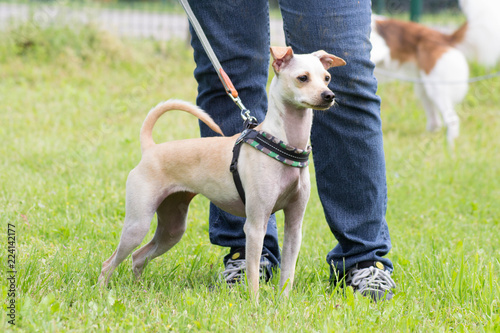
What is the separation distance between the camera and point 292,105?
7.04ft

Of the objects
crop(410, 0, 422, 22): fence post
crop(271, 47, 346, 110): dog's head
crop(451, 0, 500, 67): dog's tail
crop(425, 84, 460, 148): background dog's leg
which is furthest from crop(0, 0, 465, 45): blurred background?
crop(271, 47, 346, 110): dog's head

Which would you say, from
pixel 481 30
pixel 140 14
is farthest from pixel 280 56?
pixel 140 14

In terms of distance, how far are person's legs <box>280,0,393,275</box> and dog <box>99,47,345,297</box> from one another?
0.49 ft

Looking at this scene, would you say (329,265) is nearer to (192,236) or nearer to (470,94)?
(192,236)

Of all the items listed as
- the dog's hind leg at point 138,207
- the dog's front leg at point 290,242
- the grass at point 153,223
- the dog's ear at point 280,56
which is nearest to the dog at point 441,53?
the grass at point 153,223

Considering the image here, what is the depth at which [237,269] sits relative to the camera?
2.60 m

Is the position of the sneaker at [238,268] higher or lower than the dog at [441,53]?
lower

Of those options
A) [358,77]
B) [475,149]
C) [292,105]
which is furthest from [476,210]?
[292,105]

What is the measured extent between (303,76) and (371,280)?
2.98 feet

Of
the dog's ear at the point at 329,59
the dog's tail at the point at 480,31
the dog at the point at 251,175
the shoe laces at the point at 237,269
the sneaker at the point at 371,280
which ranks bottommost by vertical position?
the shoe laces at the point at 237,269

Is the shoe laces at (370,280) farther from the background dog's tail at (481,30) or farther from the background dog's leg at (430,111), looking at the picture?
the background dog's tail at (481,30)

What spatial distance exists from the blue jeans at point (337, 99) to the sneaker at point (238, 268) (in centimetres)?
5

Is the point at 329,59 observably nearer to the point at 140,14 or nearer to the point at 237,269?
the point at 237,269

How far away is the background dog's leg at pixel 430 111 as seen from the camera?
639 centimetres
